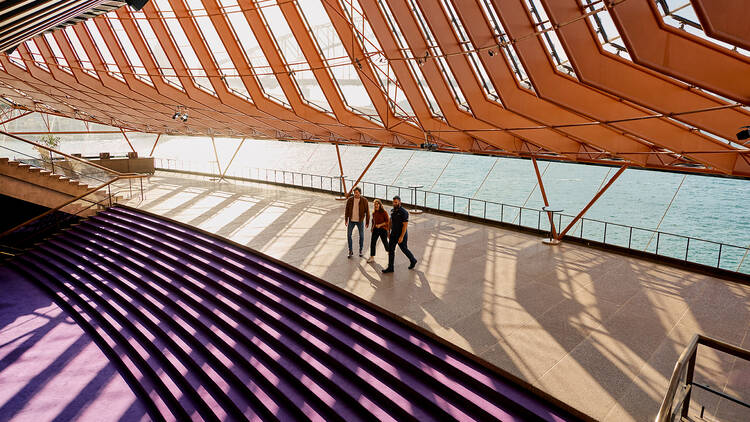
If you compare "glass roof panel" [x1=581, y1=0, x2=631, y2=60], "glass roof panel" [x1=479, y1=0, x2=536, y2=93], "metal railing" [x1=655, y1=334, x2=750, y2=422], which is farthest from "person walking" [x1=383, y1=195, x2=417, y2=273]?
"metal railing" [x1=655, y1=334, x2=750, y2=422]

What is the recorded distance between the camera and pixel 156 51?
1552 centimetres

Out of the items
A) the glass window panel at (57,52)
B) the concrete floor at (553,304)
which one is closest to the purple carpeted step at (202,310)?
the concrete floor at (553,304)

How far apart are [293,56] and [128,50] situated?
8027 millimetres

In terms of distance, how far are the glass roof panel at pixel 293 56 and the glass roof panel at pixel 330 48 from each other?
0.64m

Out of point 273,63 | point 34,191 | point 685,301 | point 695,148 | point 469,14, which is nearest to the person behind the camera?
point 469,14

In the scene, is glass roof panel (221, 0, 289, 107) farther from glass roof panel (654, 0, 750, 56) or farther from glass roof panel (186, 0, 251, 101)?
glass roof panel (654, 0, 750, 56)

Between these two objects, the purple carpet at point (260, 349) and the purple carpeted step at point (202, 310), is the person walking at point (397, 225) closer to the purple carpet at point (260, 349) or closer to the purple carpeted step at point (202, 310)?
the purple carpet at point (260, 349)

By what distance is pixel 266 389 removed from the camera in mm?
6348

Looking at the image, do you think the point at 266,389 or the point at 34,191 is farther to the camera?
the point at 34,191

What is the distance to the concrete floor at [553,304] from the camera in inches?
210

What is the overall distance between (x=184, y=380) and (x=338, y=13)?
8571mm

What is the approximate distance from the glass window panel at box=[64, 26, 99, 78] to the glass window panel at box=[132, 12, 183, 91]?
3369 mm

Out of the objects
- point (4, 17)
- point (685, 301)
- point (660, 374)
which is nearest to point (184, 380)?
point (4, 17)

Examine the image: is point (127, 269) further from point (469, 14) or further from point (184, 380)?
point (469, 14)
